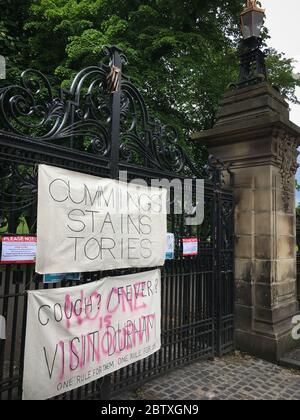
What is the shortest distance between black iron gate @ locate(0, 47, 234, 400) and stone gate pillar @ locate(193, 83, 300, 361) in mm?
255

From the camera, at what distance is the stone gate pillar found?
5.64m

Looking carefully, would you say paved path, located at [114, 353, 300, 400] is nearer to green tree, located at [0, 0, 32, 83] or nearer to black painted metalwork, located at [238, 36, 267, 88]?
black painted metalwork, located at [238, 36, 267, 88]

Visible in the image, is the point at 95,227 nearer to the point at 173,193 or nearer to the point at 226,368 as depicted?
the point at 173,193

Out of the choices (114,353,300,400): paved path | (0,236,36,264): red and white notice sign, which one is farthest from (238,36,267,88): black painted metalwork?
(0,236,36,264): red and white notice sign

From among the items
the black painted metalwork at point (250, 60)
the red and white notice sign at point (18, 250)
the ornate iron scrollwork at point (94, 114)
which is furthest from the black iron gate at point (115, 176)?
the black painted metalwork at point (250, 60)

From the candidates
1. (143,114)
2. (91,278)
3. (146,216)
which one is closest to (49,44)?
(143,114)

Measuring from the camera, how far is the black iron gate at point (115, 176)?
3.30 meters

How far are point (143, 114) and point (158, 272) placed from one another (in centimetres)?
211

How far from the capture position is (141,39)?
10461 mm

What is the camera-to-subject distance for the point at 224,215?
591cm

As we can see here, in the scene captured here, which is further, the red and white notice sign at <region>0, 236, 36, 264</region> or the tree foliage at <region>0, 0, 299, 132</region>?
the tree foliage at <region>0, 0, 299, 132</region>

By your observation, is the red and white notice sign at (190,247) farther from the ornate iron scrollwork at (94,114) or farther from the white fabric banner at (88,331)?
the ornate iron scrollwork at (94,114)

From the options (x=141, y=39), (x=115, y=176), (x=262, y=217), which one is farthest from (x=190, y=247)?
(x=141, y=39)

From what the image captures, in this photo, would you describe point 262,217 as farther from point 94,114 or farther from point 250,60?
point 94,114
